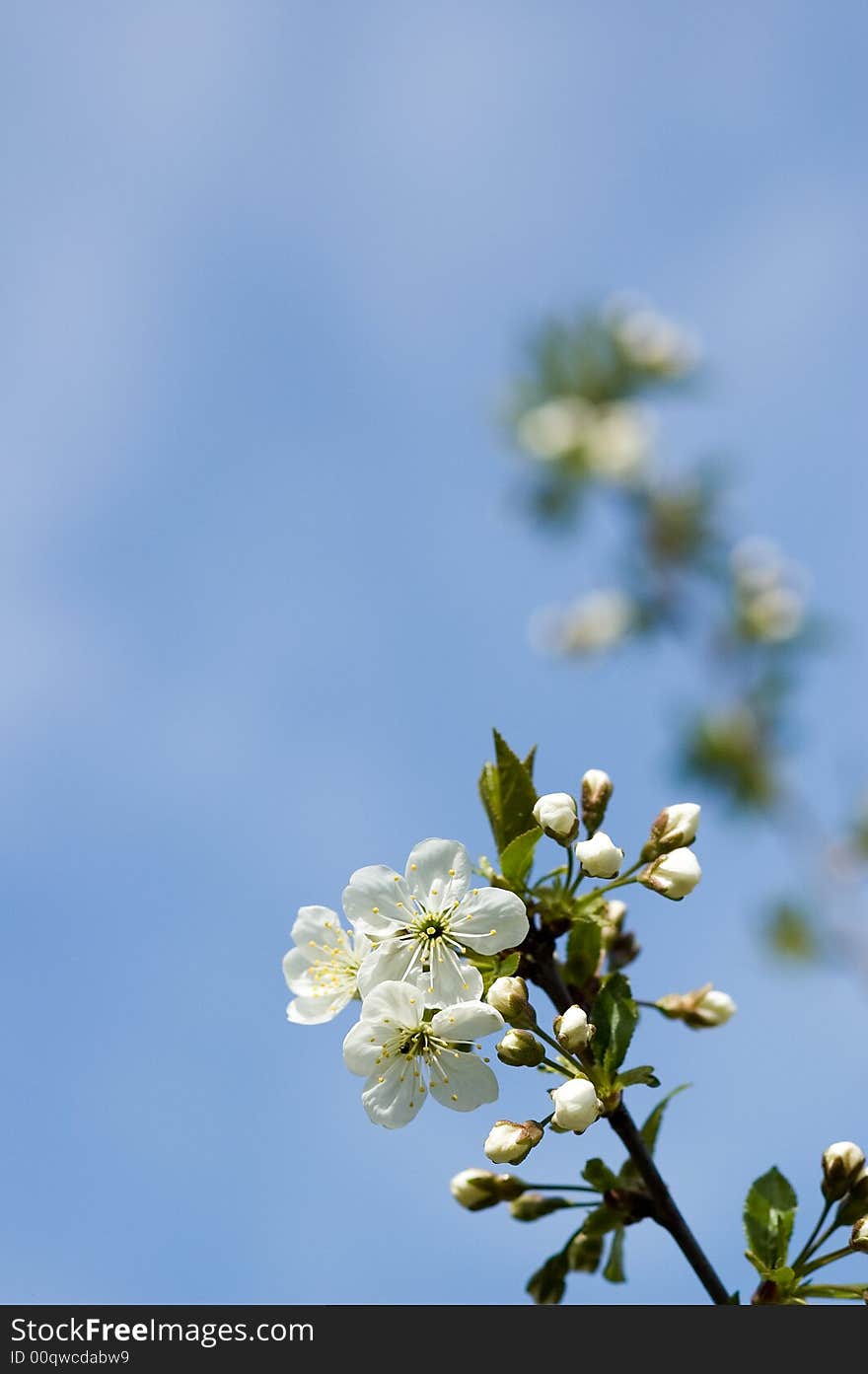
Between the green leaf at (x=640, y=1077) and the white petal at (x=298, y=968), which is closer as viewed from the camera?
the green leaf at (x=640, y=1077)

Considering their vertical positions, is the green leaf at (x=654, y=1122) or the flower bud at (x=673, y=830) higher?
the flower bud at (x=673, y=830)

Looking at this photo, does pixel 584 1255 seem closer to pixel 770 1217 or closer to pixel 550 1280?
pixel 550 1280

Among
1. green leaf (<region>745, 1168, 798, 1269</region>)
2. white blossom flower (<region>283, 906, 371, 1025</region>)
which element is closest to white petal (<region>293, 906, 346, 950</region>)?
white blossom flower (<region>283, 906, 371, 1025</region>)

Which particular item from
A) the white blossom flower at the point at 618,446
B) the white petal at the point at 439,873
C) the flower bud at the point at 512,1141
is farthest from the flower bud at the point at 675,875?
the white blossom flower at the point at 618,446

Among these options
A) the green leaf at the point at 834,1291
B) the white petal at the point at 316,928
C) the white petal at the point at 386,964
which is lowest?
the green leaf at the point at 834,1291

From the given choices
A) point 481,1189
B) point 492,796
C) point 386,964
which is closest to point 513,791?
point 492,796

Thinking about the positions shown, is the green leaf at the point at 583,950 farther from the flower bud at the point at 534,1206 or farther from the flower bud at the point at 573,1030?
the flower bud at the point at 534,1206
